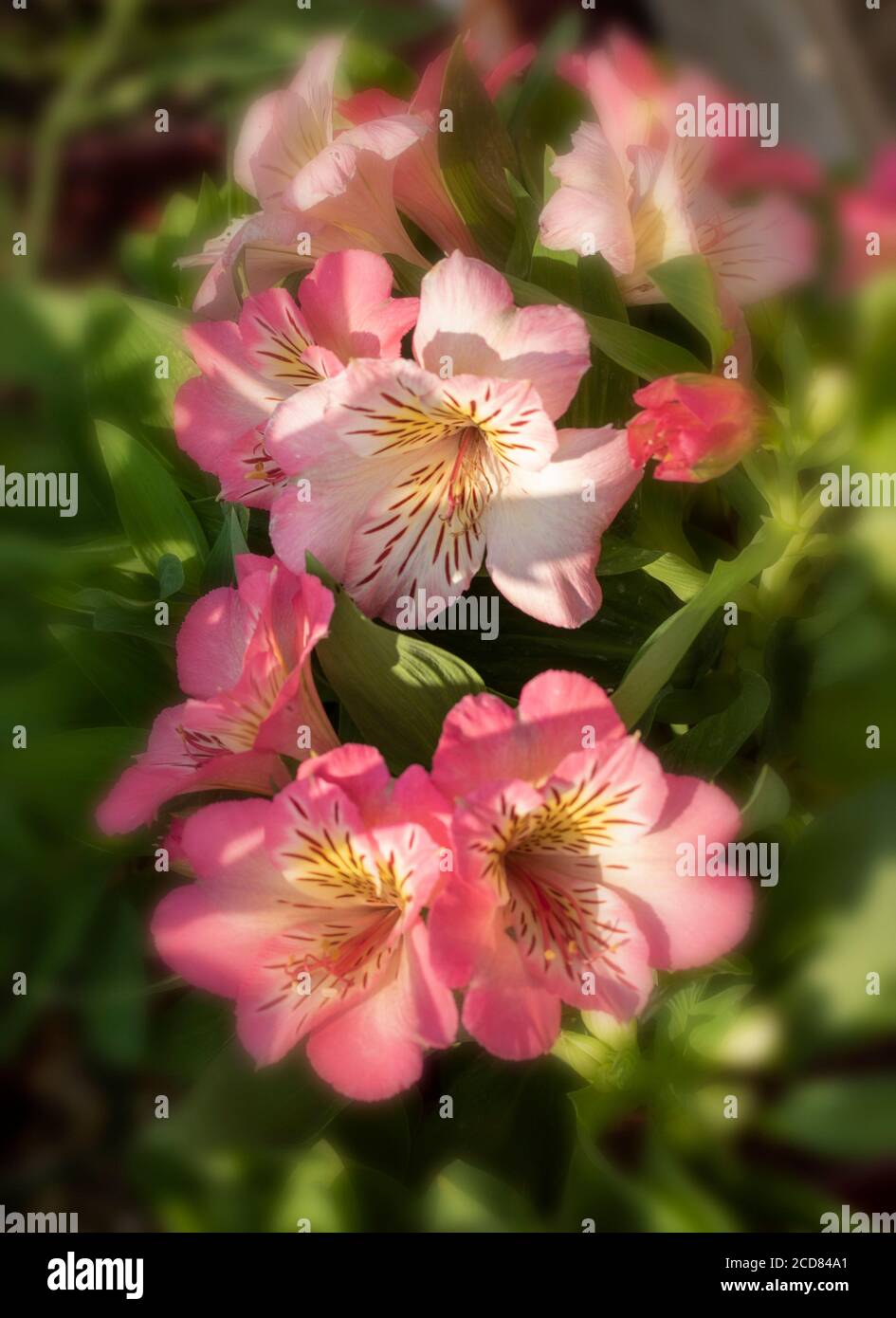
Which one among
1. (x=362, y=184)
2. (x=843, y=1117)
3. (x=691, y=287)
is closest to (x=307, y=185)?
(x=362, y=184)

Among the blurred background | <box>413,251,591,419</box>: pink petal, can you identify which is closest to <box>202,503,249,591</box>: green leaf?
the blurred background

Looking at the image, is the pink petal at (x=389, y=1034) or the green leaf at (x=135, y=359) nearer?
the pink petal at (x=389, y=1034)

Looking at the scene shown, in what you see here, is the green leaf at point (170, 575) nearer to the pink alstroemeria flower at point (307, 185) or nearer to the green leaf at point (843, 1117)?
the pink alstroemeria flower at point (307, 185)

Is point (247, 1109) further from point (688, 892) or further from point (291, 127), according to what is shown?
point (291, 127)

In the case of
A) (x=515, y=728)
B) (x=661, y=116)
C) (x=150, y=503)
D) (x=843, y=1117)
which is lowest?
(x=843, y=1117)

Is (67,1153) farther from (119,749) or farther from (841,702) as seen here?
(841,702)

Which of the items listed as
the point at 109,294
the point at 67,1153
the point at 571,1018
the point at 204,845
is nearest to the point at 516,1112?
the point at 571,1018

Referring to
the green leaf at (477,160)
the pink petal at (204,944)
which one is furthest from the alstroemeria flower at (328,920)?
the green leaf at (477,160)
